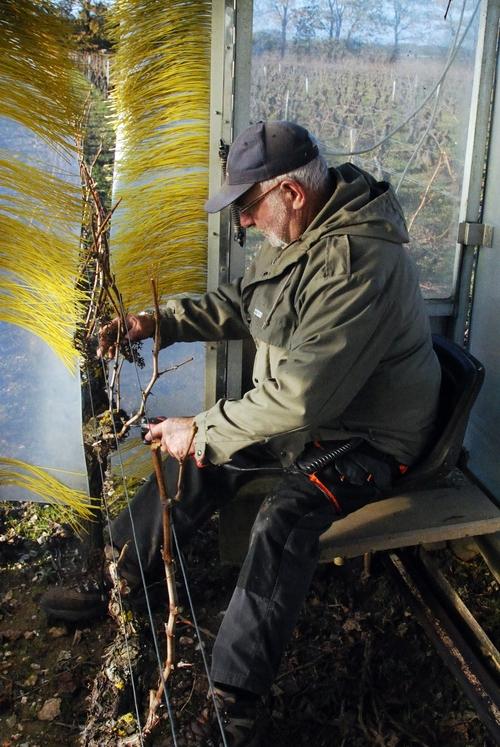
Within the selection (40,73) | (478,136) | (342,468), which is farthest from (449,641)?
(40,73)

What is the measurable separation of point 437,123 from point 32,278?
2096 mm

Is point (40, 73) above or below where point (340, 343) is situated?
above

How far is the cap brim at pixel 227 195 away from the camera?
283cm

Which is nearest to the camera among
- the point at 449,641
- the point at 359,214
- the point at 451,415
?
the point at 359,214

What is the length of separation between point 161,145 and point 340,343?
1.55 meters

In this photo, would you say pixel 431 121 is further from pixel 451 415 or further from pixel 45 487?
pixel 45 487

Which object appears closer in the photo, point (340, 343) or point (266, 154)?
point (340, 343)

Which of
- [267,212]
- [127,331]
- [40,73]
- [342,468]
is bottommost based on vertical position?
[342,468]

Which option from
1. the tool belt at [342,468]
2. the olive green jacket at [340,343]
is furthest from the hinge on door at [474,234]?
the tool belt at [342,468]

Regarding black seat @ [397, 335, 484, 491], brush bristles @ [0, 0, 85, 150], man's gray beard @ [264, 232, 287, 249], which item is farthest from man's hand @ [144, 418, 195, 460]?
brush bristles @ [0, 0, 85, 150]

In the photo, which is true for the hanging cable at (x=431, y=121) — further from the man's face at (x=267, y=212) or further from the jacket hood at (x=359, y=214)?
the man's face at (x=267, y=212)

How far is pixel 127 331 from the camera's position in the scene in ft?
11.0

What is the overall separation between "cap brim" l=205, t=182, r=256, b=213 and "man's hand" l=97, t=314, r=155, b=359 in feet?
2.17

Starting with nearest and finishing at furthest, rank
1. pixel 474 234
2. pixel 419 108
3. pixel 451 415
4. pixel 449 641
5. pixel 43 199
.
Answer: pixel 451 415, pixel 449 641, pixel 43 199, pixel 419 108, pixel 474 234
